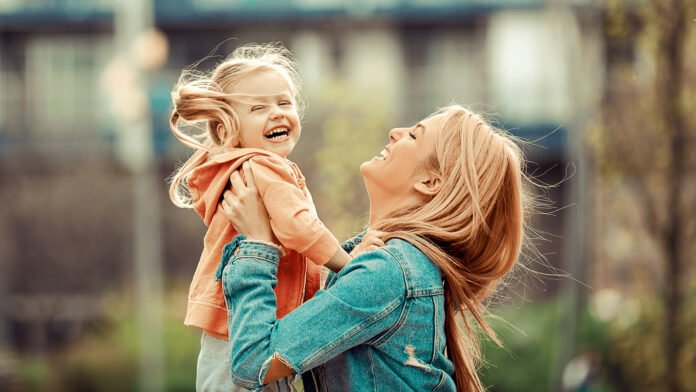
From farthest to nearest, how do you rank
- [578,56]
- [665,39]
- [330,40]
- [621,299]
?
[330,40] < [621,299] < [578,56] < [665,39]

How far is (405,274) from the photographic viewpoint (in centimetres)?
284

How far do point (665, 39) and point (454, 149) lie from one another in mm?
8809

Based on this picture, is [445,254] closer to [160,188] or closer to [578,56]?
[578,56]

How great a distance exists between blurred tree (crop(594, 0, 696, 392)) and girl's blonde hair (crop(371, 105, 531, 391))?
28.6ft

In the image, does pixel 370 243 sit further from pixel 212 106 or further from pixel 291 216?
pixel 212 106

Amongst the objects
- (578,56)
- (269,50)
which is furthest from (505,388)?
(269,50)

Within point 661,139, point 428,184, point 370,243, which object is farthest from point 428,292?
point 661,139

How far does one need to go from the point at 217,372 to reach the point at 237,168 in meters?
0.54

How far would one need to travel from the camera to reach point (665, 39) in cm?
1123

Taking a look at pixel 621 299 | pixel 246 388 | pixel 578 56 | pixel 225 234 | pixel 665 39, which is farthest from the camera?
pixel 621 299

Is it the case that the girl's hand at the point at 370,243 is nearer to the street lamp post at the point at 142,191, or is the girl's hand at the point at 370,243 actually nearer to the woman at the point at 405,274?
the woman at the point at 405,274

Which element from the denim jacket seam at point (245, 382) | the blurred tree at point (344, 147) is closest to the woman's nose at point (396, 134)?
the denim jacket seam at point (245, 382)

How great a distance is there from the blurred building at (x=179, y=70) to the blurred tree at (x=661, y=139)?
11.4 m

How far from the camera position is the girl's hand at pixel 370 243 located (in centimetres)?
297
